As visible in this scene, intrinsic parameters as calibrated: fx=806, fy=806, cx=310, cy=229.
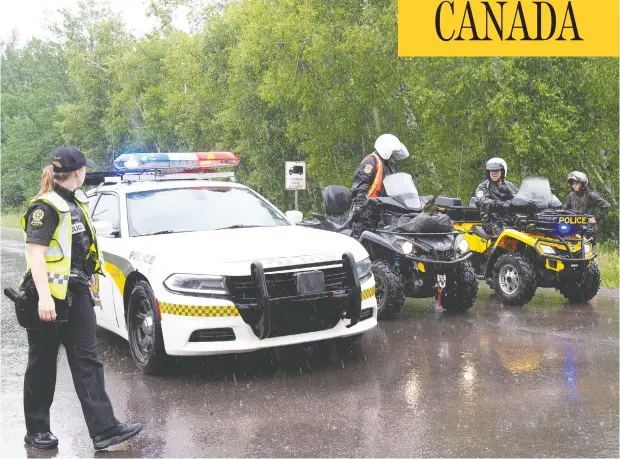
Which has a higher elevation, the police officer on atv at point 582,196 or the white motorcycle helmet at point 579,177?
the white motorcycle helmet at point 579,177

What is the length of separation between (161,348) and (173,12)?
4394cm

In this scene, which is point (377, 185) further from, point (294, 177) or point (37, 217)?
point (294, 177)

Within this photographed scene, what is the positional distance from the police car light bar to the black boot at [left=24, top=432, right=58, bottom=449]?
420 centimetres

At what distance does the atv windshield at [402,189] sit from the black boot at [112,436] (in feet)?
18.5

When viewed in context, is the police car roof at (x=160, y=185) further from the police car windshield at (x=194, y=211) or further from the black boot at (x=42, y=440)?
the black boot at (x=42, y=440)

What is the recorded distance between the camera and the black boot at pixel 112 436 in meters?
4.92

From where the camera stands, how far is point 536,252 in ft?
34.3

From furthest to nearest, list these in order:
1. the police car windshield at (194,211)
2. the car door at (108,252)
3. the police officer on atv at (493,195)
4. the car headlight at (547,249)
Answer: the police officer on atv at (493,195) → the car headlight at (547,249) → the police car windshield at (194,211) → the car door at (108,252)

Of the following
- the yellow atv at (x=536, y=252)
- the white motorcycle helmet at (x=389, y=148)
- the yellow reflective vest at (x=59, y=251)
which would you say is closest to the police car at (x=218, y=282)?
the yellow reflective vest at (x=59, y=251)

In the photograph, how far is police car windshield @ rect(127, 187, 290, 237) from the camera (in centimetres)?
767

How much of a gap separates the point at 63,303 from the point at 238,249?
6.61 ft

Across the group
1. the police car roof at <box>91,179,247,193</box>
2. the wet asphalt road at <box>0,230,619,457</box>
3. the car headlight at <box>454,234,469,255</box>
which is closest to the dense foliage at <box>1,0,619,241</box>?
the car headlight at <box>454,234,469,255</box>

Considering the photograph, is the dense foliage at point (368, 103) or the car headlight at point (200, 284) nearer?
the car headlight at point (200, 284)

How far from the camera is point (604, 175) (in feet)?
72.7
